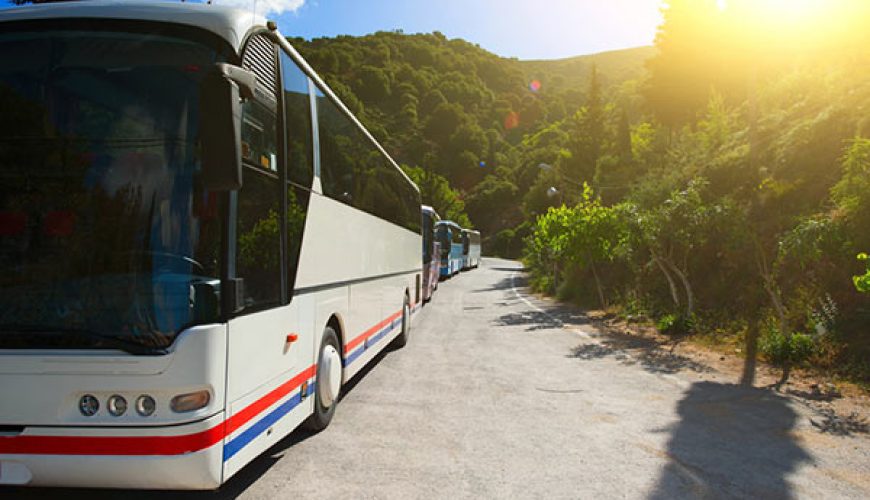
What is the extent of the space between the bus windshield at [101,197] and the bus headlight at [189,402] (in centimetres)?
29

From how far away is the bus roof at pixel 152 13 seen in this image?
11.7 feet

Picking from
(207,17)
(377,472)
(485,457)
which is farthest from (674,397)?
(207,17)

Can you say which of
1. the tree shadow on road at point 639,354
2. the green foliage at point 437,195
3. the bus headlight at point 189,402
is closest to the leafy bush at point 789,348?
the tree shadow on road at point 639,354

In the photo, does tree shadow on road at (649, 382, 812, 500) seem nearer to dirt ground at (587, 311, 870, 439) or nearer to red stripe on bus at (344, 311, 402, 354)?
dirt ground at (587, 311, 870, 439)

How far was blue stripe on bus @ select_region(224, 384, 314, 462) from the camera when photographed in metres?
3.57

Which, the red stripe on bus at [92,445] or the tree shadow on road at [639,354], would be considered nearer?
the red stripe on bus at [92,445]

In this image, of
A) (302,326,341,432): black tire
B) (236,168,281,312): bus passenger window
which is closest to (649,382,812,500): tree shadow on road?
(302,326,341,432): black tire

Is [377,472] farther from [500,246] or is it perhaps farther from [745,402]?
[500,246]

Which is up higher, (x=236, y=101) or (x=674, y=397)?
(x=236, y=101)

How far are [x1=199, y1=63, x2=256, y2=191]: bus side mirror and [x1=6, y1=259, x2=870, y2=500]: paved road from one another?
2195mm

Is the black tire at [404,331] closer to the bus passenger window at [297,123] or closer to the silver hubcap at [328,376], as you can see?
the silver hubcap at [328,376]

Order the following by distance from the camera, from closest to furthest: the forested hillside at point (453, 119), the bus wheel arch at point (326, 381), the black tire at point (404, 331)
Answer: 1. the bus wheel arch at point (326, 381)
2. the black tire at point (404, 331)
3. the forested hillside at point (453, 119)

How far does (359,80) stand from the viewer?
111 metres

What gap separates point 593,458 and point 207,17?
4314mm
